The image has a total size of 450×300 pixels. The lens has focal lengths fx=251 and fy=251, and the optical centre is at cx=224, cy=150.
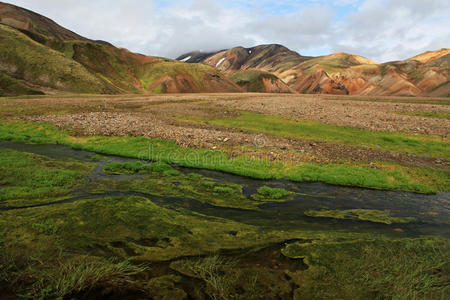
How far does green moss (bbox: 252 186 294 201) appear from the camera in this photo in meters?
13.2

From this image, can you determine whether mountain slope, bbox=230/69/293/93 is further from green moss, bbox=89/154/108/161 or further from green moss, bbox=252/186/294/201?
green moss, bbox=252/186/294/201

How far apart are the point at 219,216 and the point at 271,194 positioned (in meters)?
3.87

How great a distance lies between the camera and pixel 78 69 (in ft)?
327

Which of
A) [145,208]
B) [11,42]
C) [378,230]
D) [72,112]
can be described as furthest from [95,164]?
[11,42]

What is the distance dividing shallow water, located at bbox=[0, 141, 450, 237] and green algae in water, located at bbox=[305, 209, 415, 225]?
1.03 feet

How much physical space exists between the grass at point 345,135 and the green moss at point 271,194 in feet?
43.1

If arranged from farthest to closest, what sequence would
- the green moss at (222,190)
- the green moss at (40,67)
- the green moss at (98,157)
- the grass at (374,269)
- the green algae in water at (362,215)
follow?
the green moss at (40,67), the green moss at (98,157), the green moss at (222,190), the green algae in water at (362,215), the grass at (374,269)

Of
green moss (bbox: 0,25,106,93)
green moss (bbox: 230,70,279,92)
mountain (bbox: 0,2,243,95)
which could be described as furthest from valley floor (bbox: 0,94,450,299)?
green moss (bbox: 230,70,279,92)

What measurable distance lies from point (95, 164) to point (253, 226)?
40.4ft

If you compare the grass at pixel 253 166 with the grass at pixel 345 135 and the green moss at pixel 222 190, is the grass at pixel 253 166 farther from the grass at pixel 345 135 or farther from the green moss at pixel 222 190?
the grass at pixel 345 135

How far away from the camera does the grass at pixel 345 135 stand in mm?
22922

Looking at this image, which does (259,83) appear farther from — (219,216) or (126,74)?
(219,216)

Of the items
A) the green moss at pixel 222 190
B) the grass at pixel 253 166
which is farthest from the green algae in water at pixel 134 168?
the green moss at pixel 222 190

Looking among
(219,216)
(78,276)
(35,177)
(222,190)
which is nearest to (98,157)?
(35,177)
